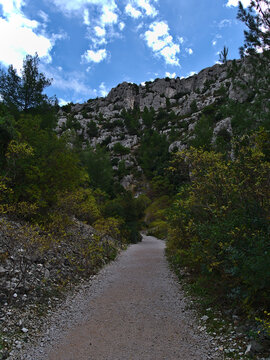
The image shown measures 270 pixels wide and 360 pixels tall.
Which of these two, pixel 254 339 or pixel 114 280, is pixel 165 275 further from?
pixel 254 339

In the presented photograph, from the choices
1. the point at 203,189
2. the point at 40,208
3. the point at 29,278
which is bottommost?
the point at 29,278

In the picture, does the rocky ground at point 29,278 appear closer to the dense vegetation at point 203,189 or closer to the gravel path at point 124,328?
the dense vegetation at point 203,189

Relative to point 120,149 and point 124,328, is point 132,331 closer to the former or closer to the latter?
point 124,328

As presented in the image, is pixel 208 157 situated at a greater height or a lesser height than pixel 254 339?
greater

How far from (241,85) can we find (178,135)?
57.4 m

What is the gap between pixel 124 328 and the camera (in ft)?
15.6

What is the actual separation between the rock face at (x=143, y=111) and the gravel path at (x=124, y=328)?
47.8 m

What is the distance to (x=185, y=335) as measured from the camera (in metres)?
4.43

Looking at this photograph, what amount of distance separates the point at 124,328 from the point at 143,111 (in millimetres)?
93678

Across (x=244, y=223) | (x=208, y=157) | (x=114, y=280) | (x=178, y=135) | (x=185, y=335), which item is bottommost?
(x=114, y=280)

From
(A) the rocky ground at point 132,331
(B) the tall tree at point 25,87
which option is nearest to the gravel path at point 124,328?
(A) the rocky ground at point 132,331

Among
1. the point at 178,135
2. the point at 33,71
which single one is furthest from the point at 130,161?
the point at 33,71

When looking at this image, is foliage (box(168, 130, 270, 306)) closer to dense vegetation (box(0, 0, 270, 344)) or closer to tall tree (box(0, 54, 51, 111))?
dense vegetation (box(0, 0, 270, 344))

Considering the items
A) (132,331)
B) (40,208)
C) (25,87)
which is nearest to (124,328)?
(132,331)
